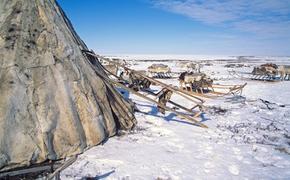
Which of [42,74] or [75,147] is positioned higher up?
[42,74]

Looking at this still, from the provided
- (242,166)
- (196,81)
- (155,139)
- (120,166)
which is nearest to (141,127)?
(155,139)

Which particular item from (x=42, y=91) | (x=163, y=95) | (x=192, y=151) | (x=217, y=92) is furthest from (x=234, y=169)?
(x=217, y=92)

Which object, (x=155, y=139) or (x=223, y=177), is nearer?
(x=223, y=177)

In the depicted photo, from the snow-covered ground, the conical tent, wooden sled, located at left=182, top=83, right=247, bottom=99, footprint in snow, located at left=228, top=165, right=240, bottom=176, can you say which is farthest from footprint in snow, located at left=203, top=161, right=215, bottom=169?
wooden sled, located at left=182, top=83, right=247, bottom=99

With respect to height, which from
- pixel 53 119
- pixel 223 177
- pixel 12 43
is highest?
pixel 12 43

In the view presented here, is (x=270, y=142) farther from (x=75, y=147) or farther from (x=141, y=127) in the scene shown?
(x=75, y=147)

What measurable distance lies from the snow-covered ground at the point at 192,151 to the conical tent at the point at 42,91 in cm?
74

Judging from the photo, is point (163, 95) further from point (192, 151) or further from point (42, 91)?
point (42, 91)

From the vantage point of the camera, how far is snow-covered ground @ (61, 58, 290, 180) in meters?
6.07

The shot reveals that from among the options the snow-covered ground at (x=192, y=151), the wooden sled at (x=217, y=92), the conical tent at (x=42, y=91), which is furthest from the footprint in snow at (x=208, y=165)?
the wooden sled at (x=217, y=92)

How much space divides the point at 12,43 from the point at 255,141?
24.8ft

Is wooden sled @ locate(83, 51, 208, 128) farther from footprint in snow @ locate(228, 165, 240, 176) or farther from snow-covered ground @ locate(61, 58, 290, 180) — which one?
footprint in snow @ locate(228, 165, 240, 176)

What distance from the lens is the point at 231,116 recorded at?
1219cm

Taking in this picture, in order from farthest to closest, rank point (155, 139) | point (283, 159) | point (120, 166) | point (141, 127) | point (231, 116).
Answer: point (231, 116), point (141, 127), point (155, 139), point (283, 159), point (120, 166)
